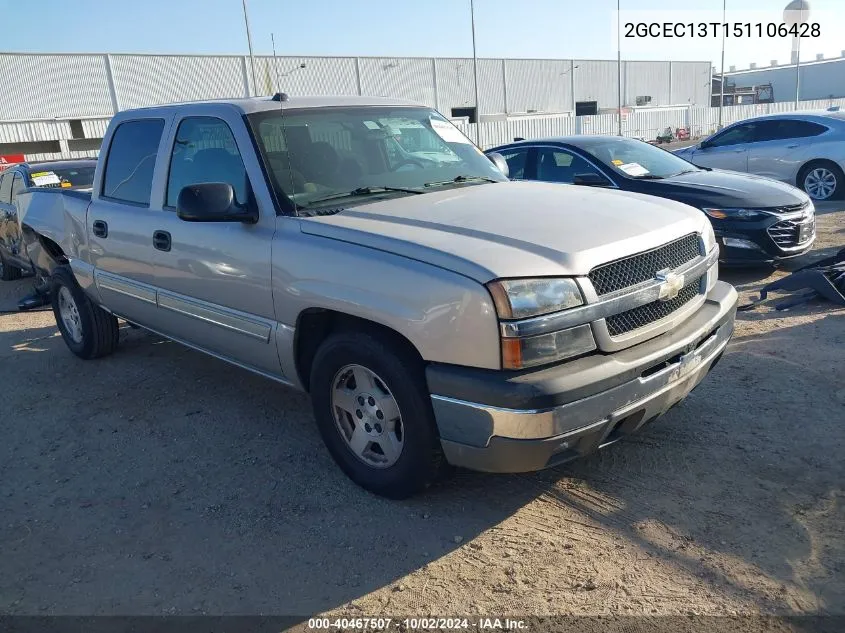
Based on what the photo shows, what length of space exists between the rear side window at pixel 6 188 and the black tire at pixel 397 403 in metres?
8.01

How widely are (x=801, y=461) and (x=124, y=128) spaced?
4.84 m

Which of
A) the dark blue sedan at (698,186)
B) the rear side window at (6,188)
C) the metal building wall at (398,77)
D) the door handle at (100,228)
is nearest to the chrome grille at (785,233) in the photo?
the dark blue sedan at (698,186)

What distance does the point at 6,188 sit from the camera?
9.69 m

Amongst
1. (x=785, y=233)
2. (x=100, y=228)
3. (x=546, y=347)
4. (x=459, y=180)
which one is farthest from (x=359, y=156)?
(x=785, y=233)

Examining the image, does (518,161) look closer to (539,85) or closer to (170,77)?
(170,77)

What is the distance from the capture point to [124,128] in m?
5.08

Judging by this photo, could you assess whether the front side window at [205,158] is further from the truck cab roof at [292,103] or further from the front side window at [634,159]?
the front side window at [634,159]

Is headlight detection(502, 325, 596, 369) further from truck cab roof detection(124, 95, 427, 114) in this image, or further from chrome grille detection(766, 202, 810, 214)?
chrome grille detection(766, 202, 810, 214)

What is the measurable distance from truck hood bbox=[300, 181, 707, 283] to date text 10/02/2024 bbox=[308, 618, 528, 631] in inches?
50.5

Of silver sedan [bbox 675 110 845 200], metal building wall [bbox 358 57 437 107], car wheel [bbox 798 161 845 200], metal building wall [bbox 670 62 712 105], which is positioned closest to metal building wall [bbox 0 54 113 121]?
metal building wall [bbox 358 57 437 107]

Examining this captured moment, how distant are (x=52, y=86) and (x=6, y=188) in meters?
31.2

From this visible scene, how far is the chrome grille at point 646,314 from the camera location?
299cm

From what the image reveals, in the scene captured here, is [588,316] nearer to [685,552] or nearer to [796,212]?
[685,552]

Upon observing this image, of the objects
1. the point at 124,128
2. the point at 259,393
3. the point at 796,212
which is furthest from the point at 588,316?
the point at 796,212
